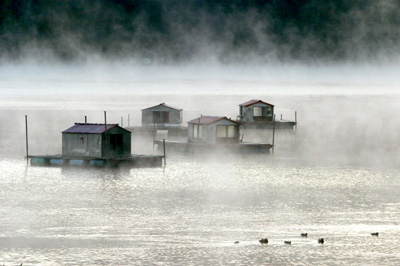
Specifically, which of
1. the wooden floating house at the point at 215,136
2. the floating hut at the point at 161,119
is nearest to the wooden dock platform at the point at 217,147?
the wooden floating house at the point at 215,136

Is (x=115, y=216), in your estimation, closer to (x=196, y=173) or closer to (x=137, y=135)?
(x=196, y=173)

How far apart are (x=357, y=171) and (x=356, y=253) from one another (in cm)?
4853

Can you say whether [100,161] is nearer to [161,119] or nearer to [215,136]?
[215,136]

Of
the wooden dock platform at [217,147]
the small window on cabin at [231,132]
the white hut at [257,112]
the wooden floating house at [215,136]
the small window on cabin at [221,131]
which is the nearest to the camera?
the wooden dock platform at [217,147]

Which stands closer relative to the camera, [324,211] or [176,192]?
[324,211]

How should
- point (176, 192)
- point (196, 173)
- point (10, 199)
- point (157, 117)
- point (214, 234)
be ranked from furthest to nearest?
point (157, 117) < point (196, 173) < point (176, 192) < point (10, 199) < point (214, 234)

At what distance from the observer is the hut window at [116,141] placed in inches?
3420

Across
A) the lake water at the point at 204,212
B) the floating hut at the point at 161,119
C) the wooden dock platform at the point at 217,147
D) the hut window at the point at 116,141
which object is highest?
the floating hut at the point at 161,119

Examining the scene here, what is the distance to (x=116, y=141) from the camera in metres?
87.4

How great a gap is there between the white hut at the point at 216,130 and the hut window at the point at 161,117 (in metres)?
27.1

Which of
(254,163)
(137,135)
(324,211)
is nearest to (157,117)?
(137,135)

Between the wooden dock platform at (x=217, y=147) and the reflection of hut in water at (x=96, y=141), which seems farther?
the wooden dock platform at (x=217, y=147)

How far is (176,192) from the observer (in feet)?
245

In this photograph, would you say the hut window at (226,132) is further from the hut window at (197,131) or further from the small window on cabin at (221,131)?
the hut window at (197,131)
